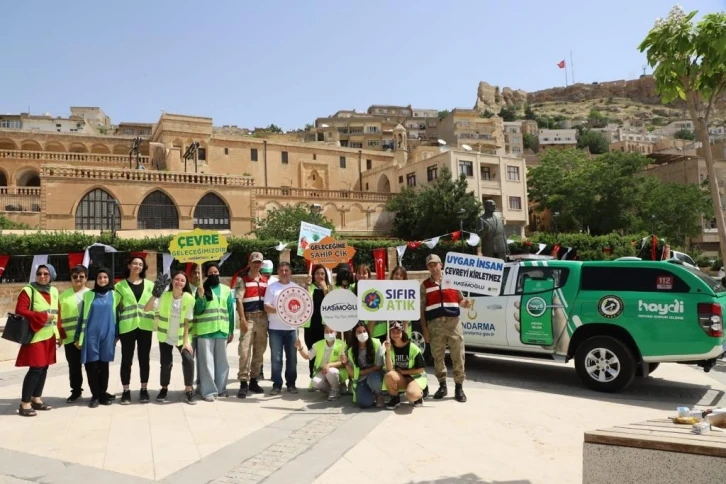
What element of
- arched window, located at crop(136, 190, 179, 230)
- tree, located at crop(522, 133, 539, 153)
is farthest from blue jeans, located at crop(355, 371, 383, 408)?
tree, located at crop(522, 133, 539, 153)

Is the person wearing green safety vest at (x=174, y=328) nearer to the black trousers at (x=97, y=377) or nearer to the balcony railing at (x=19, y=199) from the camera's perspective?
the black trousers at (x=97, y=377)

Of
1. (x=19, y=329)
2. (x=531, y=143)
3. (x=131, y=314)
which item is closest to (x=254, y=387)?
(x=131, y=314)

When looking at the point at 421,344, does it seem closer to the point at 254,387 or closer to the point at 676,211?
the point at 254,387

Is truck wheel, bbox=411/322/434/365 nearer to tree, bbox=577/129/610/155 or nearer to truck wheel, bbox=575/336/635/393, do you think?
truck wheel, bbox=575/336/635/393

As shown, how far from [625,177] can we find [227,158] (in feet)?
119

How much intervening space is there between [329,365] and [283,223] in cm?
2680

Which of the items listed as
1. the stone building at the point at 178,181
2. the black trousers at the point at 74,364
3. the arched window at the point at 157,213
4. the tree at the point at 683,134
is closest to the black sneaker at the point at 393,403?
the black trousers at the point at 74,364

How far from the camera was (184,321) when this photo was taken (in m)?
7.55

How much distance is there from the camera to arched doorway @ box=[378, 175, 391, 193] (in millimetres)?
53359

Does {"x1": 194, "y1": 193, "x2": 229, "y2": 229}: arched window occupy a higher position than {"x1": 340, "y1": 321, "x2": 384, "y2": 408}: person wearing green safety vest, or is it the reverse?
{"x1": 194, "y1": 193, "x2": 229, "y2": 229}: arched window

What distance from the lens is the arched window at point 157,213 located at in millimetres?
34875

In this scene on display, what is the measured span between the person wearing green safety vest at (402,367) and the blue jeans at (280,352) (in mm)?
1723

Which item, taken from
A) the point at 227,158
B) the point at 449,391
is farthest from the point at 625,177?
the point at 449,391

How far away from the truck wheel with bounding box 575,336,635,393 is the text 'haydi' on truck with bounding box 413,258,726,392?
0.05ft
